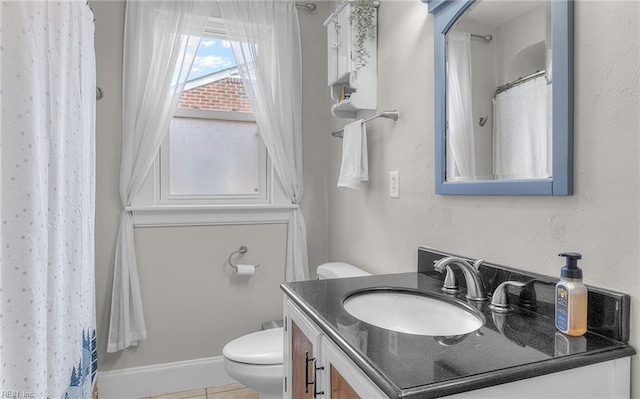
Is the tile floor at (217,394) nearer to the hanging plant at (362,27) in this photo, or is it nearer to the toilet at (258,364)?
the toilet at (258,364)

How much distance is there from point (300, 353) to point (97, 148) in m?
1.67

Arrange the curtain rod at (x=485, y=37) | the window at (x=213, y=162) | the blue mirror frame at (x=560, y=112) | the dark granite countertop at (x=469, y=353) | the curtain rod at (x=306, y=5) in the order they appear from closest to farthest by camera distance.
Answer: the dark granite countertop at (x=469, y=353)
the blue mirror frame at (x=560, y=112)
the curtain rod at (x=485, y=37)
the window at (x=213, y=162)
the curtain rod at (x=306, y=5)

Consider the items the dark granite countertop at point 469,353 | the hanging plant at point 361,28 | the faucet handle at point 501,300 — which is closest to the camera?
the dark granite countertop at point 469,353

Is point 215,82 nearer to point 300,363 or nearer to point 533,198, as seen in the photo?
point 300,363

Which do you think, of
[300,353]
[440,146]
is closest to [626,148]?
[440,146]

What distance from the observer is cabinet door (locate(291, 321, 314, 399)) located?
1.11 meters

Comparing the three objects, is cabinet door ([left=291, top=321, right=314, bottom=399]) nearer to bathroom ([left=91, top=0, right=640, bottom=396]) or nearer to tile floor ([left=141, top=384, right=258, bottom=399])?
bathroom ([left=91, top=0, right=640, bottom=396])

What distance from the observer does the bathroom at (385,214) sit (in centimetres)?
86

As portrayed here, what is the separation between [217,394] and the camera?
220cm

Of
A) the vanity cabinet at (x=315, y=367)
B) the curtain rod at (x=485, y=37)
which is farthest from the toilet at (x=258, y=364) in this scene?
the curtain rod at (x=485, y=37)

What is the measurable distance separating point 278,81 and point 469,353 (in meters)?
1.98

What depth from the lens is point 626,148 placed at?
0.83 meters

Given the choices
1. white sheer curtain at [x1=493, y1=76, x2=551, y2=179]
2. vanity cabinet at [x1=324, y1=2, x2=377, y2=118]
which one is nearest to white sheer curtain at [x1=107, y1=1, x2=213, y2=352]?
vanity cabinet at [x1=324, y1=2, x2=377, y2=118]

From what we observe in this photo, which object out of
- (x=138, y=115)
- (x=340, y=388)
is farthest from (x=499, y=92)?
(x=138, y=115)
